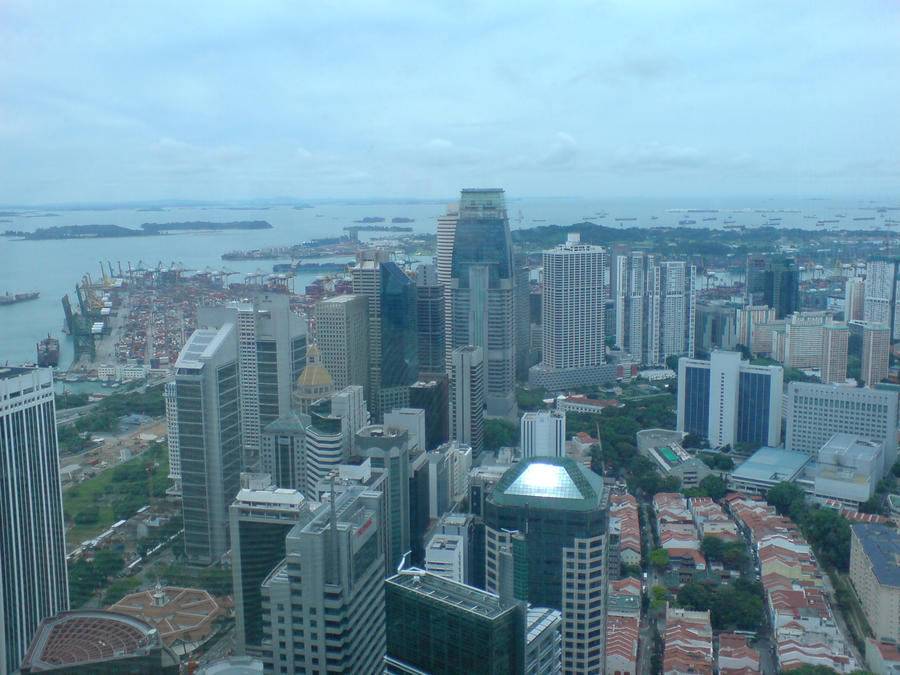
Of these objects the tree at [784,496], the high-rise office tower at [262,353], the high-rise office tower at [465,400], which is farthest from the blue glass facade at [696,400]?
the high-rise office tower at [262,353]

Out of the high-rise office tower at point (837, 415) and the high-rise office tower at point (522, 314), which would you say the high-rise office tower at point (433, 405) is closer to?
the high-rise office tower at point (522, 314)

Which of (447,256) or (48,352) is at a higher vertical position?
(447,256)

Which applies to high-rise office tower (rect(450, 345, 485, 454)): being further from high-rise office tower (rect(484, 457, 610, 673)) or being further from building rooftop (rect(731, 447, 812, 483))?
high-rise office tower (rect(484, 457, 610, 673))

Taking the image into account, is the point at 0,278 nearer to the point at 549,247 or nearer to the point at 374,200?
the point at 374,200

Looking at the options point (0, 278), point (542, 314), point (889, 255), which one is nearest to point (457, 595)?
point (0, 278)

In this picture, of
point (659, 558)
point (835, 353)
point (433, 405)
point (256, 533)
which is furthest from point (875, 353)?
point (256, 533)

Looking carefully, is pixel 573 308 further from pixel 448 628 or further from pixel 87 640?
pixel 87 640

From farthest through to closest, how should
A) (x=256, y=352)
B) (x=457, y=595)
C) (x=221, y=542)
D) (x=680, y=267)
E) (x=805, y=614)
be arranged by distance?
(x=680, y=267) < (x=256, y=352) < (x=805, y=614) < (x=221, y=542) < (x=457, y=595)
